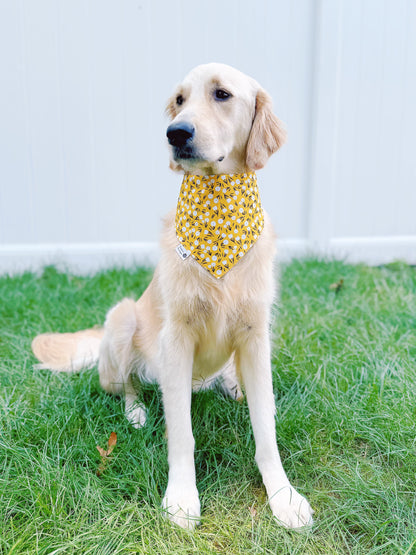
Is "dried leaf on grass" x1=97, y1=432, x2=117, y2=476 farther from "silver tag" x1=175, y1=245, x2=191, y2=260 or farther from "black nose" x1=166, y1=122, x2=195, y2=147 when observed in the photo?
"black nose" x1=166, y1=122, x2=195, y2=147

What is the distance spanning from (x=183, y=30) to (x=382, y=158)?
6.56ft

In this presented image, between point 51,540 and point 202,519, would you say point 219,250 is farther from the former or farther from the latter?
point 51,540

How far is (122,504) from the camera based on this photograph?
160 cm

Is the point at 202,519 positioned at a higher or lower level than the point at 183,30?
lower

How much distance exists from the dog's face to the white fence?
2.40 meters

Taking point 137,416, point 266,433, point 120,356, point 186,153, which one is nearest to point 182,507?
point 266,433

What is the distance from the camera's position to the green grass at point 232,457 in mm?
1499

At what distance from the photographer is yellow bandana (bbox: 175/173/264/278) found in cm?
175

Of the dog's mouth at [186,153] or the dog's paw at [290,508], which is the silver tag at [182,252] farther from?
the dog's paw at [290,508]

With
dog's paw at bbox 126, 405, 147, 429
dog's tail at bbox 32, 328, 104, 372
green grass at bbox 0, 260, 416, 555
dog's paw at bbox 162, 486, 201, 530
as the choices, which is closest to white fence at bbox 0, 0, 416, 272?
green grass at bbox 0, 260, 416, 555

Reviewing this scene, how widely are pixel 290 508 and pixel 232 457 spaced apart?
0.33 m

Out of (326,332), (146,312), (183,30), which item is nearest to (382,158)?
(183,30)

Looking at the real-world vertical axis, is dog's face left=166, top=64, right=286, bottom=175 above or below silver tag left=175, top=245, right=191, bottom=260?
above

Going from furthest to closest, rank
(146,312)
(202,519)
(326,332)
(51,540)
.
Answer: (326,332)
(146,312)
(202,519)
(51,540)
